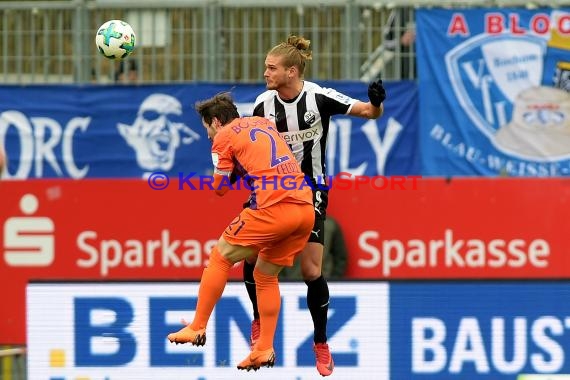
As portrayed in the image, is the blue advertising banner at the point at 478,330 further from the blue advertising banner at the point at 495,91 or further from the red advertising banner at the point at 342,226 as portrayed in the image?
the blue advertising banner at the point at 495,91

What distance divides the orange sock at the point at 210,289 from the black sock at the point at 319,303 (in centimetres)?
64

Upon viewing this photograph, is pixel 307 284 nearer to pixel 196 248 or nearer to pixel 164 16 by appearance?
pixel 196 248

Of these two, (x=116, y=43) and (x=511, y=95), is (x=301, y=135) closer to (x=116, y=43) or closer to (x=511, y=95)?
(x=116, y=43)

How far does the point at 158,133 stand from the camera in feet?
47.6

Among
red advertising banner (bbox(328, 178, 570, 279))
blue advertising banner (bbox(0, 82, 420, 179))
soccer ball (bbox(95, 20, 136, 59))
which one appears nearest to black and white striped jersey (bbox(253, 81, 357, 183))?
soccer ball (bbox(95, 20, 136, 59))

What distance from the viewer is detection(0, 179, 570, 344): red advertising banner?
43.1ft

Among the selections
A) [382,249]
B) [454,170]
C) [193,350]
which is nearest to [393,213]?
[382,249]

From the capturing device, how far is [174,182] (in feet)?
44.3

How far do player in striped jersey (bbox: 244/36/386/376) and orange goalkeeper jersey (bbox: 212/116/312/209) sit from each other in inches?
12.2

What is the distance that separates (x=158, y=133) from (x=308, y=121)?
5658mm

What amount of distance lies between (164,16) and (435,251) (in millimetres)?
4001

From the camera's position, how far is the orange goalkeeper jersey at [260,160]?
8742 millimetres

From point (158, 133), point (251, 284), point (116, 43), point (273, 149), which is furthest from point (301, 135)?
point (158, 133)

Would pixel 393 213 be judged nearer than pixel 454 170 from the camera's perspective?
Yes
